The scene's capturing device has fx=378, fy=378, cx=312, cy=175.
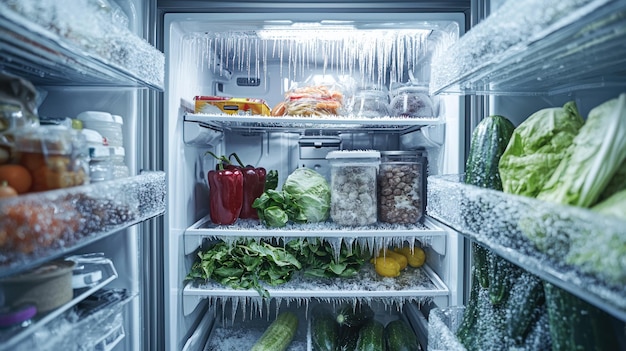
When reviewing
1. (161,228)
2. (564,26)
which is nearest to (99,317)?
(161,228)

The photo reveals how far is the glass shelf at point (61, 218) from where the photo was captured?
1.64 ft

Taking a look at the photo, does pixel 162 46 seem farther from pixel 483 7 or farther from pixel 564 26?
pixel 564 26

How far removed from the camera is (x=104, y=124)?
2.97 ft

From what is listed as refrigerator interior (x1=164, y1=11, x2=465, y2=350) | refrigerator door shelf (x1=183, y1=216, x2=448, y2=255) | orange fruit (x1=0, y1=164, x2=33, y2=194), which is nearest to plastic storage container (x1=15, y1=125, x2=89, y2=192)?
orange fruit (x1=0, y1=164, x2=33, y2=194)

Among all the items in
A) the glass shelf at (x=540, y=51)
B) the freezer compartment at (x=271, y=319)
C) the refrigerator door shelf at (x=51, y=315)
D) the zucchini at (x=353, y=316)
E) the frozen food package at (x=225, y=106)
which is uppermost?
the frozen food package at (x=225, y=106)

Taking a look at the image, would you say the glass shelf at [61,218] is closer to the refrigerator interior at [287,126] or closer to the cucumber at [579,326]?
the refrigerator interior at [287,126]

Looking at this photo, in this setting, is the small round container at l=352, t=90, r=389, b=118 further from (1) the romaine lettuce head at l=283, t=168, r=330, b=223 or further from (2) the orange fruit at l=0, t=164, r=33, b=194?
(2) the orange fruit at l=0, t=164, r=33, b=194

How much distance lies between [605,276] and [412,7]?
39.5 inches

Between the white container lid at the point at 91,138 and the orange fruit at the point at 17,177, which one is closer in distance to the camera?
the orange fruit at the point at 17,177

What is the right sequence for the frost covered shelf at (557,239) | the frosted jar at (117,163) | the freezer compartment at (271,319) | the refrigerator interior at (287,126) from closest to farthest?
the frost covered shelf at (557,239), the frosted jar at (117,163), the refrigerator interior at (287,126), the freezer compartment at (271,319)

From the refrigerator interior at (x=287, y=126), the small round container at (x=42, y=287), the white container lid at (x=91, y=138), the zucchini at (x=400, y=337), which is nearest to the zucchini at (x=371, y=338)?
the zucchini at (x=400, y=337)

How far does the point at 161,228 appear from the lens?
3.93 feet

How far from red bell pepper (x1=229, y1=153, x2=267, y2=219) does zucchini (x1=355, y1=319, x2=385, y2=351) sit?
63 cm

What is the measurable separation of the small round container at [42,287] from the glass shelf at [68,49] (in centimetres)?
41
